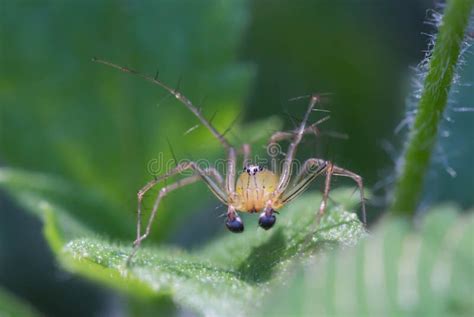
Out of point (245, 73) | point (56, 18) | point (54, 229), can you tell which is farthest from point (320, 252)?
point (56, 18)

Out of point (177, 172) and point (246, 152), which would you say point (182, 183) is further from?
point (246, 152)

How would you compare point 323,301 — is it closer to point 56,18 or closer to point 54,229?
point 54,229

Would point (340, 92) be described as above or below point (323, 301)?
below

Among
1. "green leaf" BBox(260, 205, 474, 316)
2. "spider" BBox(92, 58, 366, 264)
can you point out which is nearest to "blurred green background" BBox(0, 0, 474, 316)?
"spider" BBox(92, 58, 366, 264)

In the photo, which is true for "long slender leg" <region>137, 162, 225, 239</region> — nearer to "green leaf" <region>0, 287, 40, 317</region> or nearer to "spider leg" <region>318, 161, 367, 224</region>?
"spider leg" <region>318, 161, 367, 224</region>

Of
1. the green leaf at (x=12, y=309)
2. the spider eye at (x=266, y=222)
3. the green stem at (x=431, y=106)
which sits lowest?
the green leaf at (x=12, y=309)

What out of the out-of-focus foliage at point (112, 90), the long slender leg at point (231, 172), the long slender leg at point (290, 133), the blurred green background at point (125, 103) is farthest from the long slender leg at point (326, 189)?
the out-of-focus foliage at point (112, 90)

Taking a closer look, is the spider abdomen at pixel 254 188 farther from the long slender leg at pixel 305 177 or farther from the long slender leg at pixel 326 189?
the long slender leg at pixel 326 189
